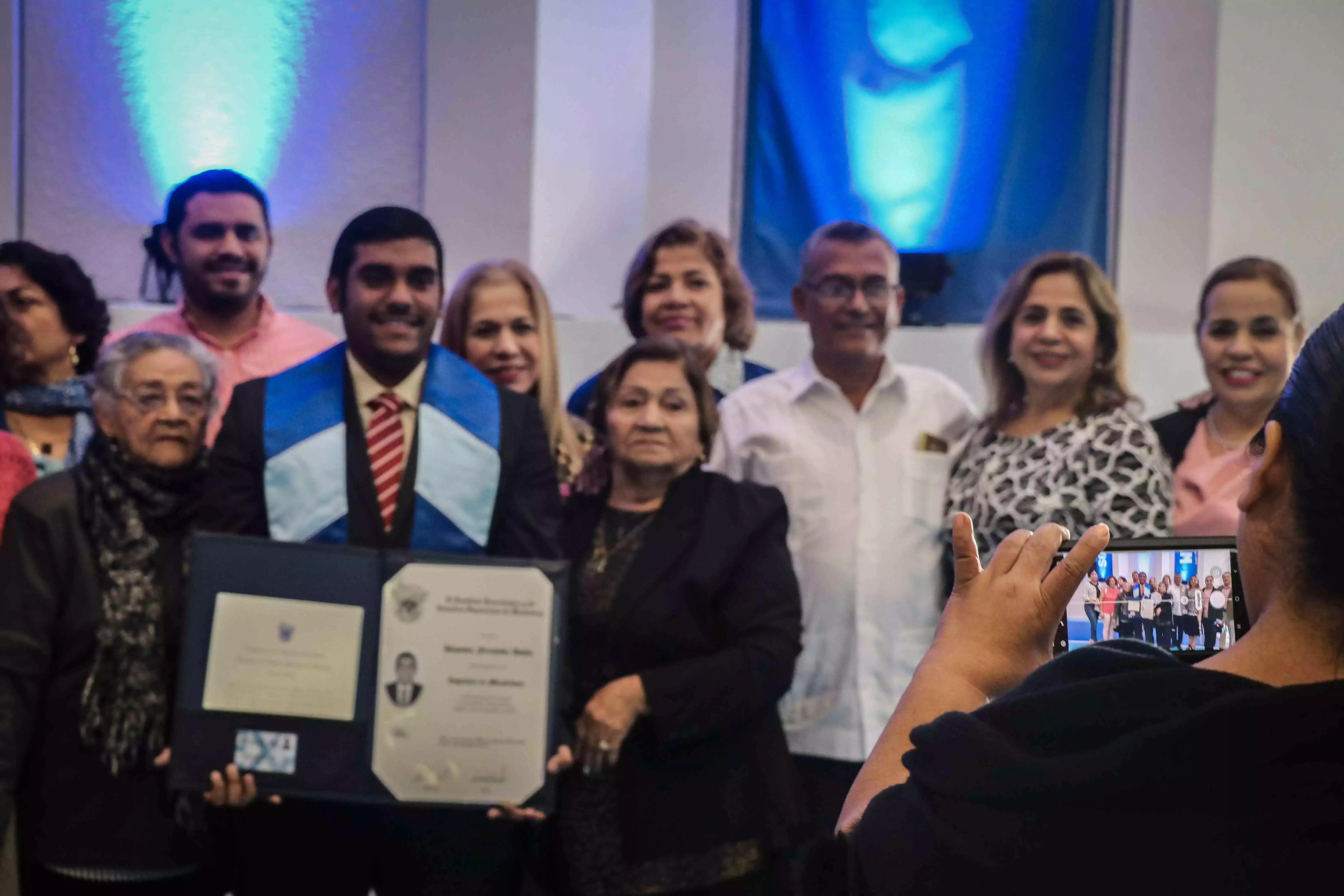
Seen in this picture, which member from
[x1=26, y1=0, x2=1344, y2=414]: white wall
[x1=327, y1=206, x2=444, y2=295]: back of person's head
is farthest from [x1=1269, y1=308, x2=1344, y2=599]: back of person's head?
[x1=26, y1=0, x2=1344, y2=414]: white wall

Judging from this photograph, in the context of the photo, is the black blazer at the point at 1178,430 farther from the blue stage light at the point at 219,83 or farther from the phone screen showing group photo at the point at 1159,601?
the blue stage light at the point at 219,83

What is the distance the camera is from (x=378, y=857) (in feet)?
8.85

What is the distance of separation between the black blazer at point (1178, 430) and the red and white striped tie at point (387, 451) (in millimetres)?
1799

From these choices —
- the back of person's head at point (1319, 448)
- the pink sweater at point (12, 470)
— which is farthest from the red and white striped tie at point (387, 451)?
the back of person's head at point (1319, 448)

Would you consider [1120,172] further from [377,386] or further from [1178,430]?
[377,386]

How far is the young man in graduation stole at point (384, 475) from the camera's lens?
2668 mm

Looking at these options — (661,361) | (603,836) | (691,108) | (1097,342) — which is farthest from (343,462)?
(691,108)

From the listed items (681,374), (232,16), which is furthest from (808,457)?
(232,16)

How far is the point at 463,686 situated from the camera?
2621mm

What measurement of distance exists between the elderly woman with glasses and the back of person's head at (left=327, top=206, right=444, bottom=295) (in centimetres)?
61

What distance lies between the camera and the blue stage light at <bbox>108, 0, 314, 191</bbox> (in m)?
5.40

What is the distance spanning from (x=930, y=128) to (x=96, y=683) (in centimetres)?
407

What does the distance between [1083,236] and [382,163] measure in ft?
9.34

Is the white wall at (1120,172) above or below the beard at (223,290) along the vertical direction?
above
